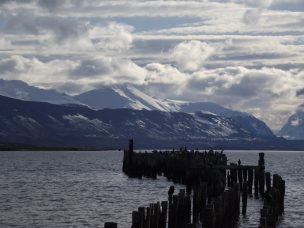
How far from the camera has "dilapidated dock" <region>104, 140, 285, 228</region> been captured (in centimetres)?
2936

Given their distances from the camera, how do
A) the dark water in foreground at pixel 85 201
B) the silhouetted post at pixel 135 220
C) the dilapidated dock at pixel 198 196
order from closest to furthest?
1. the silhouetted post at pixel 135 220
2. the dilapidated dock at pixel 198 196
3. the dark water in foreground at pixel 85 201

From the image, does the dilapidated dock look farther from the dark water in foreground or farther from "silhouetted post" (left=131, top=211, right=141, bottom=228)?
the dark water in foreground

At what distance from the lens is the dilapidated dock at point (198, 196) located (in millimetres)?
29359

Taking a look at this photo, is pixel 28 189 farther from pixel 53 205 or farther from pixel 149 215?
pixel 149 215

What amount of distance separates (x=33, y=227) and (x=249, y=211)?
1669 cm

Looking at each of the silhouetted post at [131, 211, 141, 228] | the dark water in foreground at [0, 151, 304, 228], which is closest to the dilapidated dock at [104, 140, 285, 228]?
the silhouetted post at [131, 211, 141, 228]

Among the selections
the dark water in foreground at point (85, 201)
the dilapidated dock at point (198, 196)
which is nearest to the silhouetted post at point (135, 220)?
the dilapidated dock at point (198, 196)

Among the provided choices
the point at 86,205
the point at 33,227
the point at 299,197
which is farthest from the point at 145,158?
the point at 33,227

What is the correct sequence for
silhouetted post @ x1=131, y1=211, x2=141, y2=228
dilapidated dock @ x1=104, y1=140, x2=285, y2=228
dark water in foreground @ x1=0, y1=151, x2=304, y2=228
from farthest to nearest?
dark water in foreground @ x1=0, y1=151, x2=304, y2=228 → dilapidated dock @ x1=104, y1=140, x2=285, y2=228 → silhouetted post @ x1=131, y1=211, x2=141, y2=228

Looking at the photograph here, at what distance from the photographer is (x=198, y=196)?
40.2 metres

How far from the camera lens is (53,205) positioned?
56375 mm

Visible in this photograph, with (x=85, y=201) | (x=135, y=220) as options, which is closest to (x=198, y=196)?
(x=135, y=220)

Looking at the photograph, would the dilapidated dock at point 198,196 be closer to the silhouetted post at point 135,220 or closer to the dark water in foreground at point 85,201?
the silhouetted post at point 135,220

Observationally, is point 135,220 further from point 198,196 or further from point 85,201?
point 85,201
